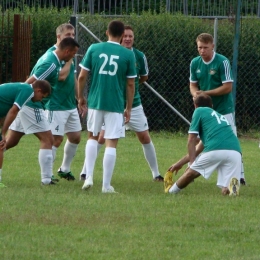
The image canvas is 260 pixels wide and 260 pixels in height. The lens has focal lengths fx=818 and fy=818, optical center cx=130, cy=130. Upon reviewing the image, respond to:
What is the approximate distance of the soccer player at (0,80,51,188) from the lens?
945cm

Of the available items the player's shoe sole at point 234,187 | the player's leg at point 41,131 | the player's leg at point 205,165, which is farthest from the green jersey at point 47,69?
the player's shoe sole at point 234,187

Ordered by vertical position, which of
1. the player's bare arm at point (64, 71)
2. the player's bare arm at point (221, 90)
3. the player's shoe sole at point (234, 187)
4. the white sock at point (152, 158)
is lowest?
the white sock at point (152, 158)

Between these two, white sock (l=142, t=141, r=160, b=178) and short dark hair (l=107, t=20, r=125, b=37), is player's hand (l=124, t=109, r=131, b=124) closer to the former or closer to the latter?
short dark hair (l=107, t=20, r=125, b=37)

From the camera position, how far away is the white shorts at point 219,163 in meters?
9.34

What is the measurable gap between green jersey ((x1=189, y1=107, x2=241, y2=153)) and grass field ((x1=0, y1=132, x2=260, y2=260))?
1.96ft

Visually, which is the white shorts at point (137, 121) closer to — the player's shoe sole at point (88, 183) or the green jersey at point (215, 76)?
the green jersey at point (215, 76)

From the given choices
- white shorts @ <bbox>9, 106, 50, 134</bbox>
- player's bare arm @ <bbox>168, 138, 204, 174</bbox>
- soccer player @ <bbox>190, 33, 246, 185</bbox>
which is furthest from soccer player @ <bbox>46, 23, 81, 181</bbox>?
soccer player @ <bbox>190, 33, 246, 185</bbox>

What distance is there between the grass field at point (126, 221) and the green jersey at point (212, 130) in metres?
0.60

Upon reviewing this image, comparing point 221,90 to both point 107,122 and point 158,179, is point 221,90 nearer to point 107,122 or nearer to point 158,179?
point 158,179

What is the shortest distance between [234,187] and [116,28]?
231cm

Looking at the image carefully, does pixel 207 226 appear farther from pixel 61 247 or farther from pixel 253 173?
pixel 253 173

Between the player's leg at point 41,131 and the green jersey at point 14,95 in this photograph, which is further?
the player's leg at point 41,131

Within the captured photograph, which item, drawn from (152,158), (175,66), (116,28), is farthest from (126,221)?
(175,66)

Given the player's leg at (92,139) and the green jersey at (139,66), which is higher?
the green jersey at (139,66)
